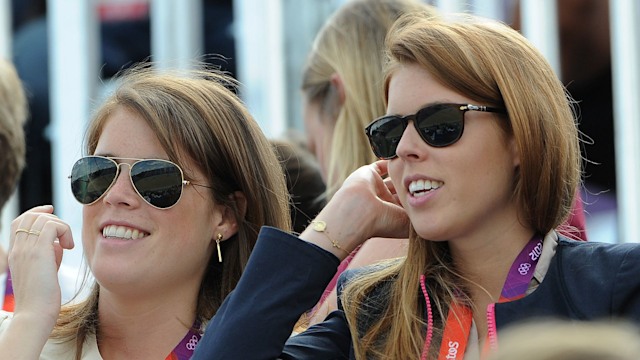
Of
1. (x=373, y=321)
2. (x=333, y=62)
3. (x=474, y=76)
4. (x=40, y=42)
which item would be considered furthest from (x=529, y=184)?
(x=40, y=42)

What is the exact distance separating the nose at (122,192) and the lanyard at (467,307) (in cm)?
83

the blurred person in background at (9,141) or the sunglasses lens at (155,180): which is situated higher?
the sunglasses lens at (155,180)

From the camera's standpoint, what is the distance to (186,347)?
3.26 metres

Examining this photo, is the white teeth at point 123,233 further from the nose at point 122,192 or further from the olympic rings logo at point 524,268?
the olympic rings logo at point 524,268

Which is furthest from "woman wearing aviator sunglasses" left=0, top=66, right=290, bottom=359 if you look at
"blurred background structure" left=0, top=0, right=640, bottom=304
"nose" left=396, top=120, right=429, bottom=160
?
"blurred background structure" left=0, top=0, right=640, bottom=304

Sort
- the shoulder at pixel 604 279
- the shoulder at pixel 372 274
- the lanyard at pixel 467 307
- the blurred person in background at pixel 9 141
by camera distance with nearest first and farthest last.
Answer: the shoulder at pixel 604 279 < the lanyard at pixel 467 307 < the shoulder at pixel 372 274 < the blurred person in background at pixel 9 141

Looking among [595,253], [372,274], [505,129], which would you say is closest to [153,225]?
[372,274]

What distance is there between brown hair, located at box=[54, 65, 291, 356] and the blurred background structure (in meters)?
2.94

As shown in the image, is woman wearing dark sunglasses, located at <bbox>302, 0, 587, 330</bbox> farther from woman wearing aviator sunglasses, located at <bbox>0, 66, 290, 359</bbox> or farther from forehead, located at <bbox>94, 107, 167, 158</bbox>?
forehead, located at <bbox>94, 107, 167, 158</bbox>

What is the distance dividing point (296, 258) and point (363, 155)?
1175 millimetres

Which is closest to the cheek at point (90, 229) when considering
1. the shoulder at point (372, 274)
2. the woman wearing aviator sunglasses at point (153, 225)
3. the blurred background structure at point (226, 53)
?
the woman wearing aviator sunglasses at point (153, 225)

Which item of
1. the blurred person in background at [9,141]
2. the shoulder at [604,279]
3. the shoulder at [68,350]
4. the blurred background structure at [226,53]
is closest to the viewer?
the shoulder at [604,279]

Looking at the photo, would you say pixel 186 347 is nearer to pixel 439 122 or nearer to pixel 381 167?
pixel 381 167

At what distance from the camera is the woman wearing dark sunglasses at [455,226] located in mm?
2793
